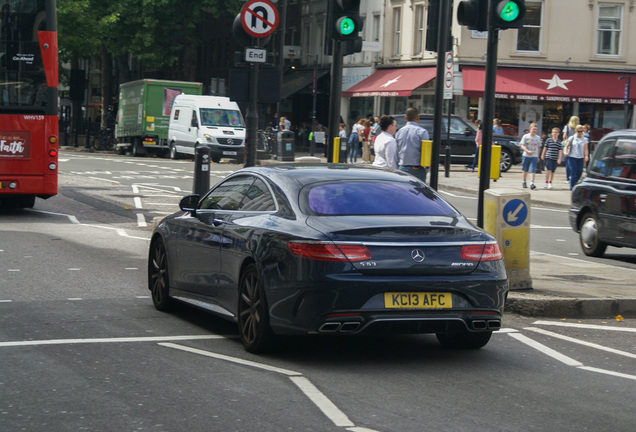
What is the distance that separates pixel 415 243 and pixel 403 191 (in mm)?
891

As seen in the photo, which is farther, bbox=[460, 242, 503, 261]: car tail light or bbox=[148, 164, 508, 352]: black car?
bbox=[460, 242, 503, 261]: car tail light

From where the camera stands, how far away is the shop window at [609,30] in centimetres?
4669

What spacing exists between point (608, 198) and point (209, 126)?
91.6 feet

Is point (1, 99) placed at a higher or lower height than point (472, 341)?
higher

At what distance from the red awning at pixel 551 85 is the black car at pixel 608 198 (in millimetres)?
29030

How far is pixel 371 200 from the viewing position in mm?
7941

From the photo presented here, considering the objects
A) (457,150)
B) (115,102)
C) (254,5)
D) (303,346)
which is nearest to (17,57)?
(254,5)

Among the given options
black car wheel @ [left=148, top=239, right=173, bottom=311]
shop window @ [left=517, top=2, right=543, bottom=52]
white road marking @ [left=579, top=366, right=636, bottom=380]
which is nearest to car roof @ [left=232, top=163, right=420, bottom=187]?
black car wheel @ [left=148, top=239, right=173, bottom=311]

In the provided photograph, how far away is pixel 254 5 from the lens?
48.2ft

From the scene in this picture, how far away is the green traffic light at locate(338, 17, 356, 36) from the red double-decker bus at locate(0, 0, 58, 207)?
6376 millimetres

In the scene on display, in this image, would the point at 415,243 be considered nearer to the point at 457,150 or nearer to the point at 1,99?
the point at 1,99

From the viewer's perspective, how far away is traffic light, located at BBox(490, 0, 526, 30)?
11.4 m

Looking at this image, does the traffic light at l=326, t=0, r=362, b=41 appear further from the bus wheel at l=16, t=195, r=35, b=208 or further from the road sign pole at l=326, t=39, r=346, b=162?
the bus wheel at l=16, t=195, r=35, b=208

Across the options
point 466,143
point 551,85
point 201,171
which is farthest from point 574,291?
point 551,85
